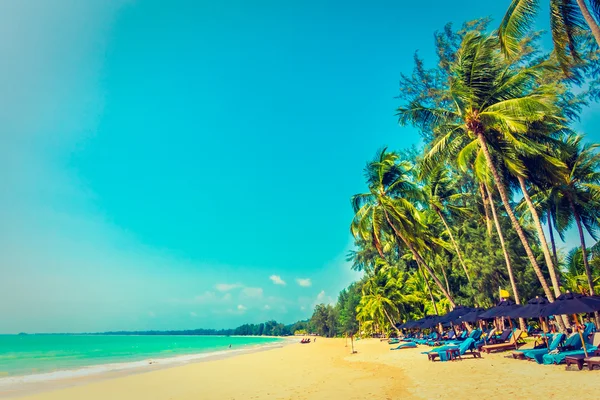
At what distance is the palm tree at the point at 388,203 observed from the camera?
68.1ft

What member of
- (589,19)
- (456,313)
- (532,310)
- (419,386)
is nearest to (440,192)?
(456,313)

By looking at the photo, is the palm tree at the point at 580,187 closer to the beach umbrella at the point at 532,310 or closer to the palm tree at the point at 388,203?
the palm tree at the point at 388,203

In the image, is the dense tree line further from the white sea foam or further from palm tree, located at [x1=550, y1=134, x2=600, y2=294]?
the white sea foam

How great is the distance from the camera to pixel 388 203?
20.4 m

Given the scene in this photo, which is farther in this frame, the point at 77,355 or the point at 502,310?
the point at 77,355

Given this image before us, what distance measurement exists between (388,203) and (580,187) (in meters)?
10.5

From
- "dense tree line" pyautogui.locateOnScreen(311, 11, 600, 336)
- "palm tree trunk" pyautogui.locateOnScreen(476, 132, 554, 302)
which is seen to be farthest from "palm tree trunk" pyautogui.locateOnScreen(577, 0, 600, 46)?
"palm tree trunk" pyautogui.locateOnScreen(476, 132, 554, 302)

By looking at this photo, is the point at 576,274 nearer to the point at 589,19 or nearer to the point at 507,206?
the point at 507,206

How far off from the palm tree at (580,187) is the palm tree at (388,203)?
7.33m

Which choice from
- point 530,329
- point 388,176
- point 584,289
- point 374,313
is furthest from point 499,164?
point 374,313

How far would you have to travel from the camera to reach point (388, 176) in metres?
22.2

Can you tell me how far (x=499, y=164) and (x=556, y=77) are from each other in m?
5.07

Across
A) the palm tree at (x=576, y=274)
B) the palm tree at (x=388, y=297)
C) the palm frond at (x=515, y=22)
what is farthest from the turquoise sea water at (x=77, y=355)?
the palm tree at (x=576, y=274)

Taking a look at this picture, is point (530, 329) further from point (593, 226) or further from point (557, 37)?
point (557, 37)
